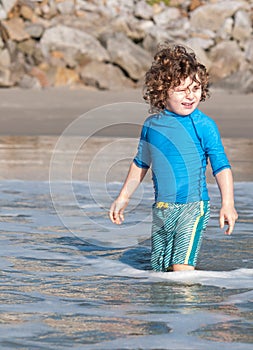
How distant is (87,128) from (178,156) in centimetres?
798

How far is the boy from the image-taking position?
523 cm

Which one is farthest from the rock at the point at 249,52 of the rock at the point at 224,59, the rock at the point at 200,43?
the rock at the point at 200,43

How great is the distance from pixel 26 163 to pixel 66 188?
1.55m

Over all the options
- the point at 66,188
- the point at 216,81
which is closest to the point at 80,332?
the point at 66,188

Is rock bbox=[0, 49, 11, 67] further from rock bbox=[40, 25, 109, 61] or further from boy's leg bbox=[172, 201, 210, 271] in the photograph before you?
boy's leg bbox=[172, 201, 210, 271]

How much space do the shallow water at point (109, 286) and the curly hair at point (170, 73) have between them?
90cm

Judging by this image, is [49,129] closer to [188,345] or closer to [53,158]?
[53,158]

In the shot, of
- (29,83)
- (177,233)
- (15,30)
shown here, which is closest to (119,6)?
(15,30)

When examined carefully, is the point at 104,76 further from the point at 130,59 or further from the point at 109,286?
the point at 109,286

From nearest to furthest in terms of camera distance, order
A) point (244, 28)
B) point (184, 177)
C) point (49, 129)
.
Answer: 1. point (184, 177)
2. point (49, 129)
3. point (244, 28)

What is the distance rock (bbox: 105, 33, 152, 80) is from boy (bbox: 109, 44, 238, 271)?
12902mm

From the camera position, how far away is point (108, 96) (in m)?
16.9

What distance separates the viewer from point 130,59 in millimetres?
18234

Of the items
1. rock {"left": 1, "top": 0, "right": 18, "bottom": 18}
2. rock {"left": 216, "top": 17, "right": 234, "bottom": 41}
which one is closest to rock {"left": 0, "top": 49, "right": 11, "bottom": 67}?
rock {"left": 1, "top": 0, "right": 18, "bottom": 18}
